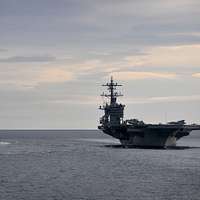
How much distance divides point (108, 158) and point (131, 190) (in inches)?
2042

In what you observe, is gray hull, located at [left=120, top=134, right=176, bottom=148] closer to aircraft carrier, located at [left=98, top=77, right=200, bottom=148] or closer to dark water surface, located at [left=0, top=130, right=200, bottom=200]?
aircraft carrier, located at [left=98, top=77, right=200, bottom=148]

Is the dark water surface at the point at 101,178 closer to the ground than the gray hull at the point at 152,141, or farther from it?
closer to the ground

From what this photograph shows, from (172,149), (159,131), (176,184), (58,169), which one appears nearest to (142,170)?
(58,169)

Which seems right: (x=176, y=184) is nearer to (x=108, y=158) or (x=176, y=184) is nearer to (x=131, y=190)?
(x=131, y=190)

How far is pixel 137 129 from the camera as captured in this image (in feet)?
472

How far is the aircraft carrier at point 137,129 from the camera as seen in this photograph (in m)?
141

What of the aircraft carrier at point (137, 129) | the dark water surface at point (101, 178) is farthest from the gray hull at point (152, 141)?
the dark water surface at point (101, 178)

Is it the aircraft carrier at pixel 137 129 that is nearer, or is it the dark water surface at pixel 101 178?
the dark water surface at pixel 101 178

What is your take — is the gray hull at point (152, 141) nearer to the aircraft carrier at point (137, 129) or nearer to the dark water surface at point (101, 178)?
the aircraft carrier at point (137, 129)

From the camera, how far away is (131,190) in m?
72.5

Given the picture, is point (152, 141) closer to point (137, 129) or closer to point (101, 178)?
point (137, 129)

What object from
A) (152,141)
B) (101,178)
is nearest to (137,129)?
(152,141)

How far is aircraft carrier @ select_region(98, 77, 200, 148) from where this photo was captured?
14112 centimetres

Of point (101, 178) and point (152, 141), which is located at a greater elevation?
point (152, 141)
